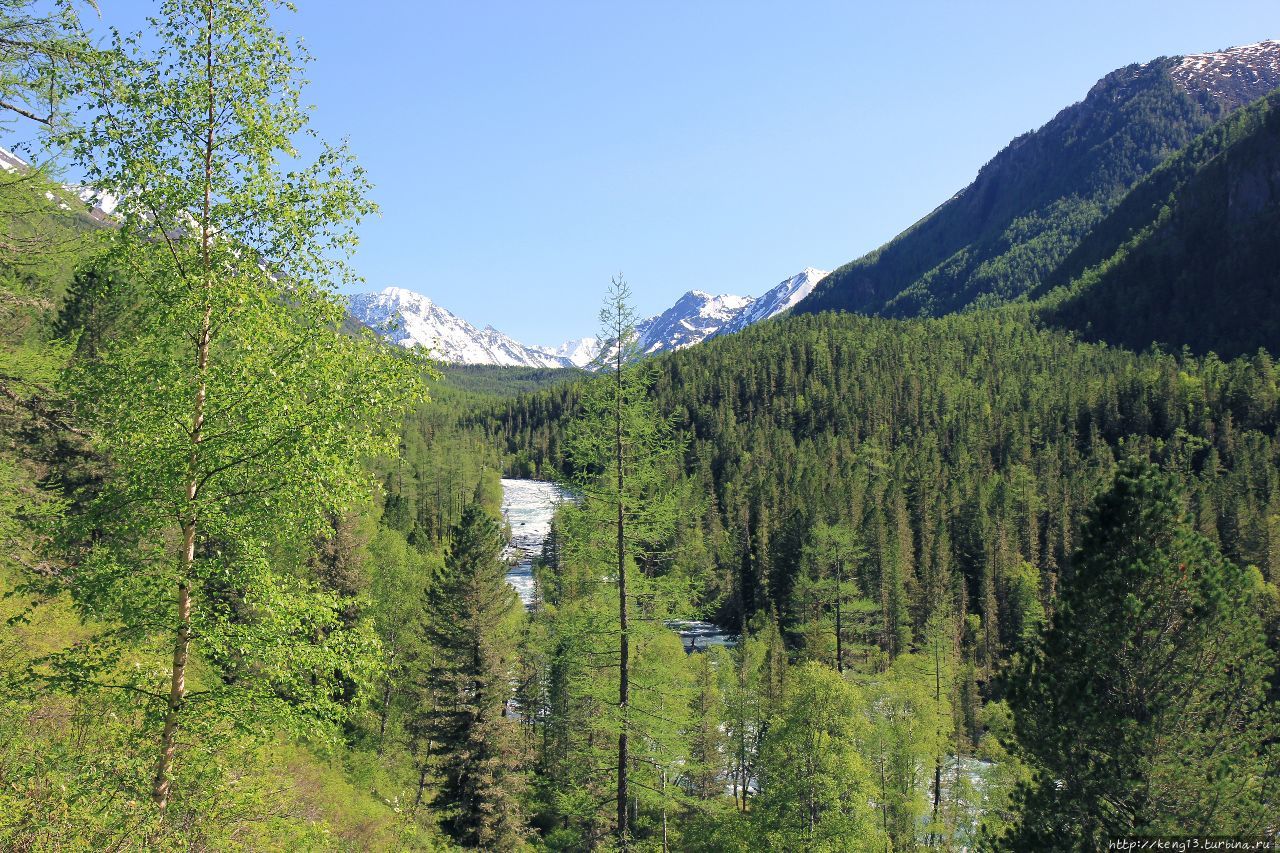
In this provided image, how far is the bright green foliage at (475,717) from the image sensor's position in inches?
979

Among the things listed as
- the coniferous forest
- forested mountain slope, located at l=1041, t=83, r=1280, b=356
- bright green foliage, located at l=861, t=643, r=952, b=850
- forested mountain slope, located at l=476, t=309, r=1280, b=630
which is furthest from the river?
forested mountain slope, located at l=1041, t=83, r=1280, b=356

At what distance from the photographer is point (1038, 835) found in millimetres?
12273

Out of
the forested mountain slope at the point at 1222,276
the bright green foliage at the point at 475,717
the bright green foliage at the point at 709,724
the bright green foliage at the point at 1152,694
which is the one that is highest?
the forested mountain slope at the point at 1222,276

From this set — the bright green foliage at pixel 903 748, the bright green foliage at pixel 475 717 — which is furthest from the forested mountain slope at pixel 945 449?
the bright green foliage at pixel 903 748

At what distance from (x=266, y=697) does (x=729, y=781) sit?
44829 mm

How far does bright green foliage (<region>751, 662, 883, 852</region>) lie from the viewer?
2362 cm

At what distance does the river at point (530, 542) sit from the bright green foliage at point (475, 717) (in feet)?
25.8

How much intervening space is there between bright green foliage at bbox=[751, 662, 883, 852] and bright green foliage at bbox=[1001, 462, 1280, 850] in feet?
41.9

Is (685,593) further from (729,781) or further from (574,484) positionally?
(729,781)

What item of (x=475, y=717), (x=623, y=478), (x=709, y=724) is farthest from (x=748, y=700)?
(x=623, y=478)

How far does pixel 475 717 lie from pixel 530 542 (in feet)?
279

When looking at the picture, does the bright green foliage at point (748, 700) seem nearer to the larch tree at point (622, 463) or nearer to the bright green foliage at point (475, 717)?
the bright green foliage at point (475, 717)

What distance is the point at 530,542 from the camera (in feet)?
359

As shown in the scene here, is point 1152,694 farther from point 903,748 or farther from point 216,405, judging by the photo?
point 903,748
